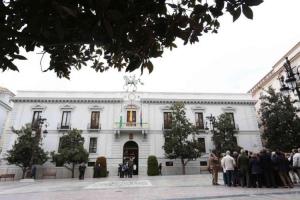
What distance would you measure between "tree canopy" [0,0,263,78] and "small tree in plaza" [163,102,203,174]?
20817 millimetres

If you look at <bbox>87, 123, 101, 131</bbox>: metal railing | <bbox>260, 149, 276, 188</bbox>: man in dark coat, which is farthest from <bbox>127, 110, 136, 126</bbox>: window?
<bbox>260, 149, 276, 188</bbox>: man in dark coat

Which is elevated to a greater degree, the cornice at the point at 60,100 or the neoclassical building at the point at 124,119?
the cornice at the point at 60,100

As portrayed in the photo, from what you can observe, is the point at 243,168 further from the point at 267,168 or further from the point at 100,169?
the point at 100,169

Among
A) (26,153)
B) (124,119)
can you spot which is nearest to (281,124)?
(124,119)

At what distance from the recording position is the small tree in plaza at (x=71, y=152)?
2214cm

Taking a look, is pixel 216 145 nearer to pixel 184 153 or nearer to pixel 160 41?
pixel 184 153

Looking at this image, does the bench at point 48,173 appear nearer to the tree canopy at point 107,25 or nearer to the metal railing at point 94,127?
→ the metal railing at point 94,127

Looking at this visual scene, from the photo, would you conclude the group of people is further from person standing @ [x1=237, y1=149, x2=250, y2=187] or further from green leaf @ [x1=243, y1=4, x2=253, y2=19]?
green leaf @ [x1=243, y1=4, x2=253, y2=19]

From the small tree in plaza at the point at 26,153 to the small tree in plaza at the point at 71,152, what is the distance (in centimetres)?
129

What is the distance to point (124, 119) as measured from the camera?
89.1 feet

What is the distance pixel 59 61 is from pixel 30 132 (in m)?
21.9

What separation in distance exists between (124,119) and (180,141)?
6984 millimetres

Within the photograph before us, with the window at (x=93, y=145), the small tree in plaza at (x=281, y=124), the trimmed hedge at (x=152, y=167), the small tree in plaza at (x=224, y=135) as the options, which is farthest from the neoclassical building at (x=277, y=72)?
the window at (x=93, y=145)

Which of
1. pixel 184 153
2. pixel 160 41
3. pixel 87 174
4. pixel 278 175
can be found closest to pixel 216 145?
pixel 184 153
